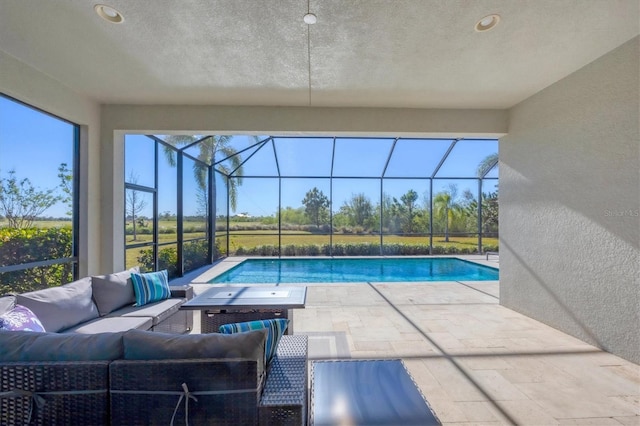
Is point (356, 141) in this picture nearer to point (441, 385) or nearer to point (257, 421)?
point (441, 385)

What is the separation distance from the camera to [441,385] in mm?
2543

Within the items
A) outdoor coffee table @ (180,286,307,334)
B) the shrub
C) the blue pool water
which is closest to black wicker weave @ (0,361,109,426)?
outdoor coffee table @ (180,286,307,334)

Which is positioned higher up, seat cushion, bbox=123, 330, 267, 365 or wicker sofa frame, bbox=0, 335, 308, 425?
seat cushion, bbox=123, 330, 267, 365

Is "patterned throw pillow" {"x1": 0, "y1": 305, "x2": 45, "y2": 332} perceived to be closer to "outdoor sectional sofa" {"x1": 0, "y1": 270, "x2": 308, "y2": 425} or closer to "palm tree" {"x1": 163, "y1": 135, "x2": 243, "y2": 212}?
"outdoor sectional sofa" {"x1": 0, "y1": 270, "x2": 308, "y2": 425}

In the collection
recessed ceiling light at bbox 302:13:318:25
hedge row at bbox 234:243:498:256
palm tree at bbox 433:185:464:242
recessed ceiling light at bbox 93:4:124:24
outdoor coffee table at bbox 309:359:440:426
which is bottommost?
hedge row at bbox 234:243:498:256

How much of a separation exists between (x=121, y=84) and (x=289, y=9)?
2.53 m

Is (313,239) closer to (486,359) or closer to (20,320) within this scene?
(486,359)

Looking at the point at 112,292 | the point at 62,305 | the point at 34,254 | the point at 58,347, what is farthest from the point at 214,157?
the point at 58,347

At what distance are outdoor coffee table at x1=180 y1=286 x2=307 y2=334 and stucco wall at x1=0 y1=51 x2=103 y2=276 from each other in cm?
188

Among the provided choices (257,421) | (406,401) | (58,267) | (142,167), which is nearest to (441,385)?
(406,401)

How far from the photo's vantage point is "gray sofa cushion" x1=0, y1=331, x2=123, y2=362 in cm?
140

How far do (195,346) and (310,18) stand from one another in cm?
250

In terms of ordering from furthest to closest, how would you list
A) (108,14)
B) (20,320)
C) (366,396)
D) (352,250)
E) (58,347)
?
(352,250) → (108,14) → (20,320) → (366,396) → (58,347)

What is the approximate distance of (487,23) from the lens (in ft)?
8.21
